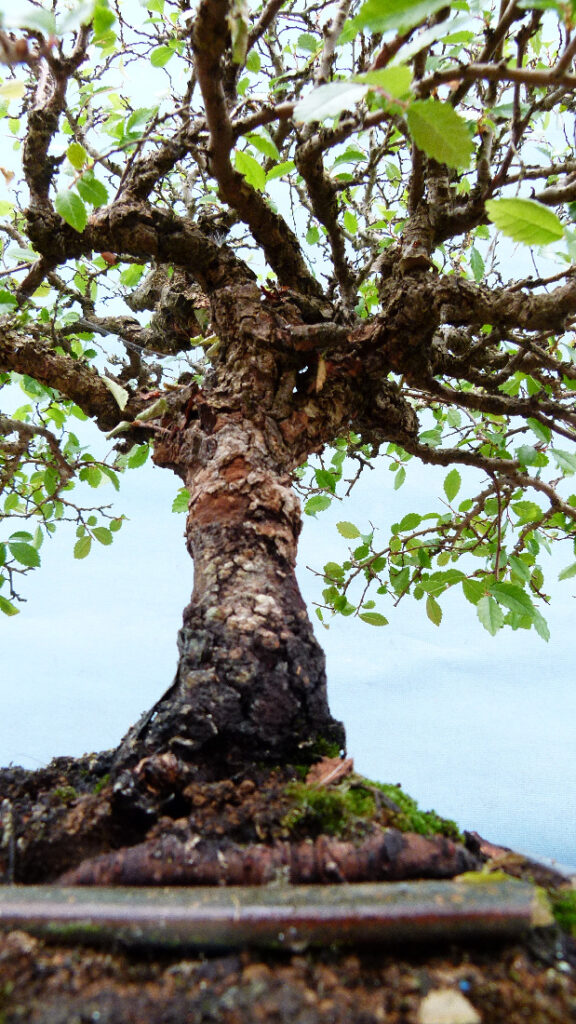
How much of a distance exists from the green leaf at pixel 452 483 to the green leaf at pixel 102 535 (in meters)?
1.05

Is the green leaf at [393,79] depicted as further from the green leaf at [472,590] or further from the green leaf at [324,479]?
the green leaf at [324,479]

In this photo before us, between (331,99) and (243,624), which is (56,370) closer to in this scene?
(243,624)

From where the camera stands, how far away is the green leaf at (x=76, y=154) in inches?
37.6

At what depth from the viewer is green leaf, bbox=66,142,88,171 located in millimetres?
954

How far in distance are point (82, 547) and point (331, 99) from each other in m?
1.58

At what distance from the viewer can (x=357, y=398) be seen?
138cm

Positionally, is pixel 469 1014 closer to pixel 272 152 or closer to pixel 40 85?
pixel 272 152

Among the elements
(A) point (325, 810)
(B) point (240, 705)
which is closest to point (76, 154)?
(B) point (240, 705)

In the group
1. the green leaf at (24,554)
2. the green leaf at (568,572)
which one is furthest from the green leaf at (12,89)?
the green leaf at (568,572)

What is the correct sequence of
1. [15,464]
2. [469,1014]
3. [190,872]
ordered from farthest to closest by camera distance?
1. [15,464]
2. [190,872]
3. [469,1014]

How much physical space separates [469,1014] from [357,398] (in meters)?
1.16

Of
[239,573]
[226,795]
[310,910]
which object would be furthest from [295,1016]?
[239,573]

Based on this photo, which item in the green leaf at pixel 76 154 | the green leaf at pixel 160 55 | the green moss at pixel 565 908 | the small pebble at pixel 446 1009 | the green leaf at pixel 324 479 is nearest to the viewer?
the small pebble at pixel 446 1009

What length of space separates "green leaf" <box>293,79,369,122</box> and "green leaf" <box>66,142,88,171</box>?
552 millimetres
